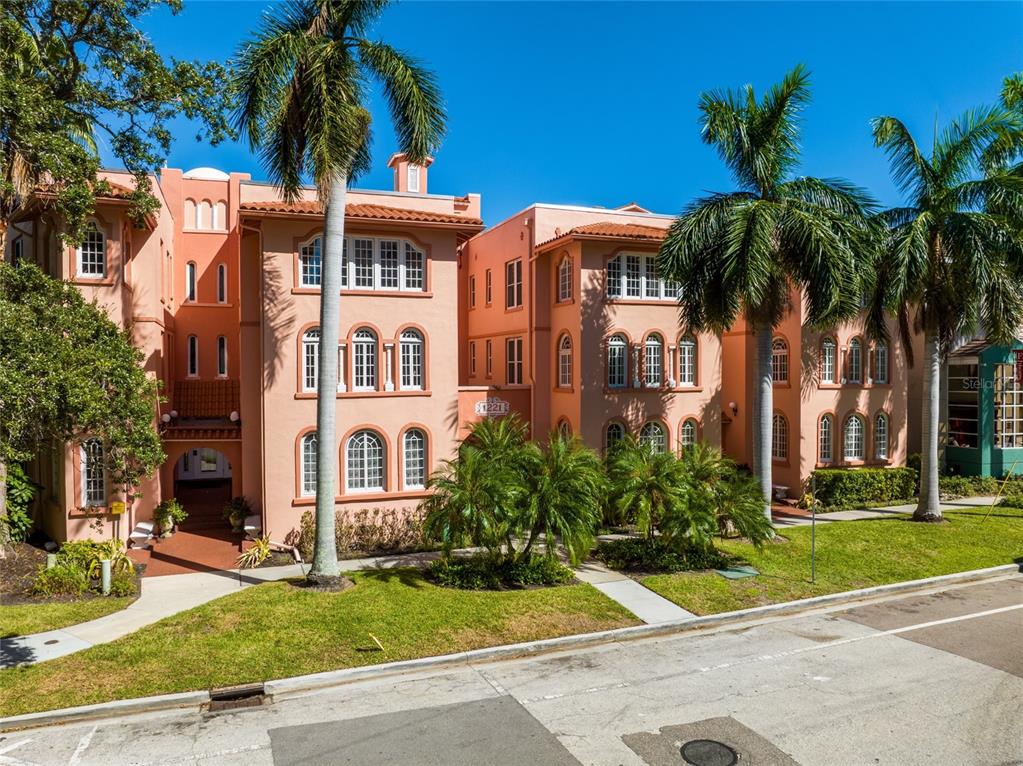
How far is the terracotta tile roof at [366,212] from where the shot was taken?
18641mm

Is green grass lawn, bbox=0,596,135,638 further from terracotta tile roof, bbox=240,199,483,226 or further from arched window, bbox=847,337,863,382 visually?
arched window, bbox=847,337,863,382

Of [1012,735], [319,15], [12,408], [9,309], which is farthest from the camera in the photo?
[319,15]

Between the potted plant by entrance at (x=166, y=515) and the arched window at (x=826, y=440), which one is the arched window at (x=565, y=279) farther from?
the potted plant by entrance at (x=166, y=515)

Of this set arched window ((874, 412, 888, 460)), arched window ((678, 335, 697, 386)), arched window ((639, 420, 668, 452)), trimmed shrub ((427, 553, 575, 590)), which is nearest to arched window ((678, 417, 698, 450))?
arched window ((639, 420, 668, 452))

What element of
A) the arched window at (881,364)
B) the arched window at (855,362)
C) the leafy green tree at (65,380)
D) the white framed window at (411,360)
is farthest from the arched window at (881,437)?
the leafy green tree at (65,380)

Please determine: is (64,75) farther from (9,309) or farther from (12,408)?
(12,408)

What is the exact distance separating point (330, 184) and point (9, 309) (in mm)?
6723

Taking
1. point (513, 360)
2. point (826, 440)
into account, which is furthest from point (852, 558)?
point (513, 360)

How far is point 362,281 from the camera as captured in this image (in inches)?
788

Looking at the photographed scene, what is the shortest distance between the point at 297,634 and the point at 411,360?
31.4ft

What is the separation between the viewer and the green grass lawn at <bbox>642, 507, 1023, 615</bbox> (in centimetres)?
1541

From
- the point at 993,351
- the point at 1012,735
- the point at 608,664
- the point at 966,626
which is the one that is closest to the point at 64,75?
the point at 608,664

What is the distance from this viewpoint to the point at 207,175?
31609 mm

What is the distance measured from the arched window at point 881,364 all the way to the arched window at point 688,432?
329 inches
